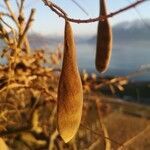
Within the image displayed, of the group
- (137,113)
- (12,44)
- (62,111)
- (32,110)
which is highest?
(12,44)

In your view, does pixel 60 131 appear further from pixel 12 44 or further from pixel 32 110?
pixel 32 110

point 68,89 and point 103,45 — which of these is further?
point 103,45

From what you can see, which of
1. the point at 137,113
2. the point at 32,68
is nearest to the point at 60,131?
the point at 32,68

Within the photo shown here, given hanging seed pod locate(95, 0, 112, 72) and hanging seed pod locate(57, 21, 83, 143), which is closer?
hanging seed pod locate(57, 21, 83, 143)

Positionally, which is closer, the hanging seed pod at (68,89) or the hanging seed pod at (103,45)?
the hanging seed pod at (68,89)
